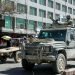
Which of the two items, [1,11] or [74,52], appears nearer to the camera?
[74,52]

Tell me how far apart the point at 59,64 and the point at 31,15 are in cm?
5070

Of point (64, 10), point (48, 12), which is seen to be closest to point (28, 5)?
point (48, 12)

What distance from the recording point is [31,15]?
65.4m

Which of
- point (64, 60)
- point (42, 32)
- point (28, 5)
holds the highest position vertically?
point (28, 5)

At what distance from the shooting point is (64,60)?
15.6 metres

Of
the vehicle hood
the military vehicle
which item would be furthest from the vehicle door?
the vehicle hood

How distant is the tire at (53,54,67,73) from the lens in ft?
49.1

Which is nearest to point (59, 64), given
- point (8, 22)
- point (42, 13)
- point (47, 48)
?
point (47, 48)

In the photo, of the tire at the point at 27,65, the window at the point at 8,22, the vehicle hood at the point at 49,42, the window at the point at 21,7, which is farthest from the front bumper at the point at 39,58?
the window at the point at 21,7

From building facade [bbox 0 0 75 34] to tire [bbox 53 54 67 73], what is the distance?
111ft

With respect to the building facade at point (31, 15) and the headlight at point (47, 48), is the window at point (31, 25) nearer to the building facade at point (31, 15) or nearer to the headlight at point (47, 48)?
the building facade at point (31, 15)

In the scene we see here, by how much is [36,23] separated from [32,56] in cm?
5249

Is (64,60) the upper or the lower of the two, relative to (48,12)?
lower

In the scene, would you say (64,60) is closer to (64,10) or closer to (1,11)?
(1,11)
